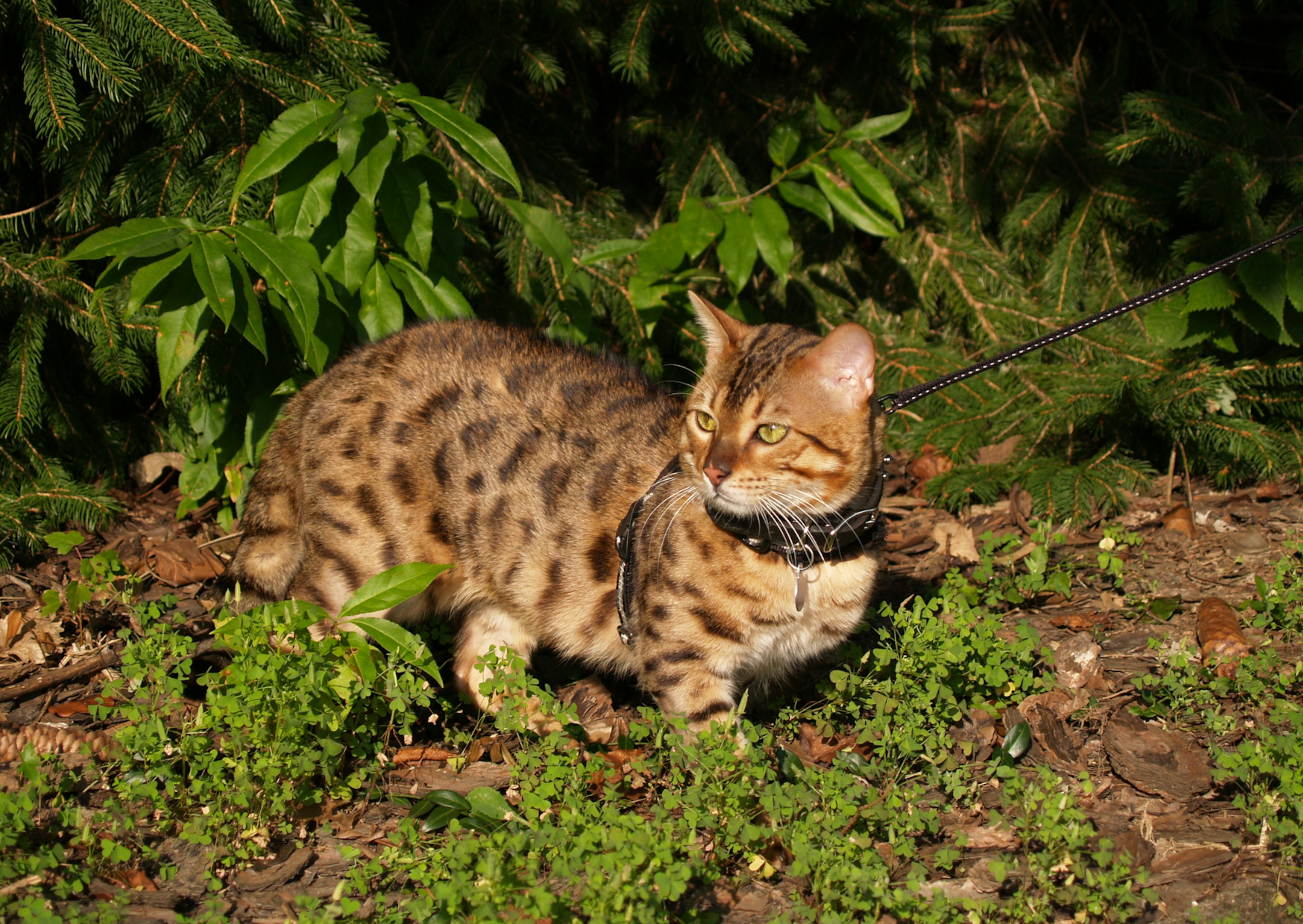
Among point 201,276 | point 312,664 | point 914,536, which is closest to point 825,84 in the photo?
point 914,536

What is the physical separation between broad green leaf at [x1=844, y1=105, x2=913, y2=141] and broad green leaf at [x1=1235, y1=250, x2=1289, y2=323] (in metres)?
1.53

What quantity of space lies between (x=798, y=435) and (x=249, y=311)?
192 centimetres

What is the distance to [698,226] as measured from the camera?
4438 millimetres

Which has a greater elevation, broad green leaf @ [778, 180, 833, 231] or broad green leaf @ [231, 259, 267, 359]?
broad green leaf @ [231, 259, 267, 359]

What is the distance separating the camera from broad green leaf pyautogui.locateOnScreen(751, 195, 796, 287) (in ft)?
14.5

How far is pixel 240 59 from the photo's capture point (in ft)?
12.4

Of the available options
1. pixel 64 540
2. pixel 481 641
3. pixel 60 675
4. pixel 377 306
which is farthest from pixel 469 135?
pixel 60 675

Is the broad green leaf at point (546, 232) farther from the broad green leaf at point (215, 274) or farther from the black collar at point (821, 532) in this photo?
the black collar at point (821, 532)

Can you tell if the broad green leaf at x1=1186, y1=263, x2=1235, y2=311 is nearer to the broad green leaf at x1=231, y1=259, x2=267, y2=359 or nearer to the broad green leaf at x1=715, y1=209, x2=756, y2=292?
the broad green leaf at x1=715, y1=209, x2=756, y2=292

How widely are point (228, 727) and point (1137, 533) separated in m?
3.60

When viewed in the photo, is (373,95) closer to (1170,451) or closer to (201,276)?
(201,276)

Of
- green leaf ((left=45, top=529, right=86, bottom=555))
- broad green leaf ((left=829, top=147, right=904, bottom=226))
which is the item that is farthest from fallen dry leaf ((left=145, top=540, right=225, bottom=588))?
broad green leaf ((left=829, top=147, right=904, bottom=226))

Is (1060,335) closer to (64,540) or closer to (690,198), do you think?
(690,198)

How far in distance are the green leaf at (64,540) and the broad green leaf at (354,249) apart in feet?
4.31
